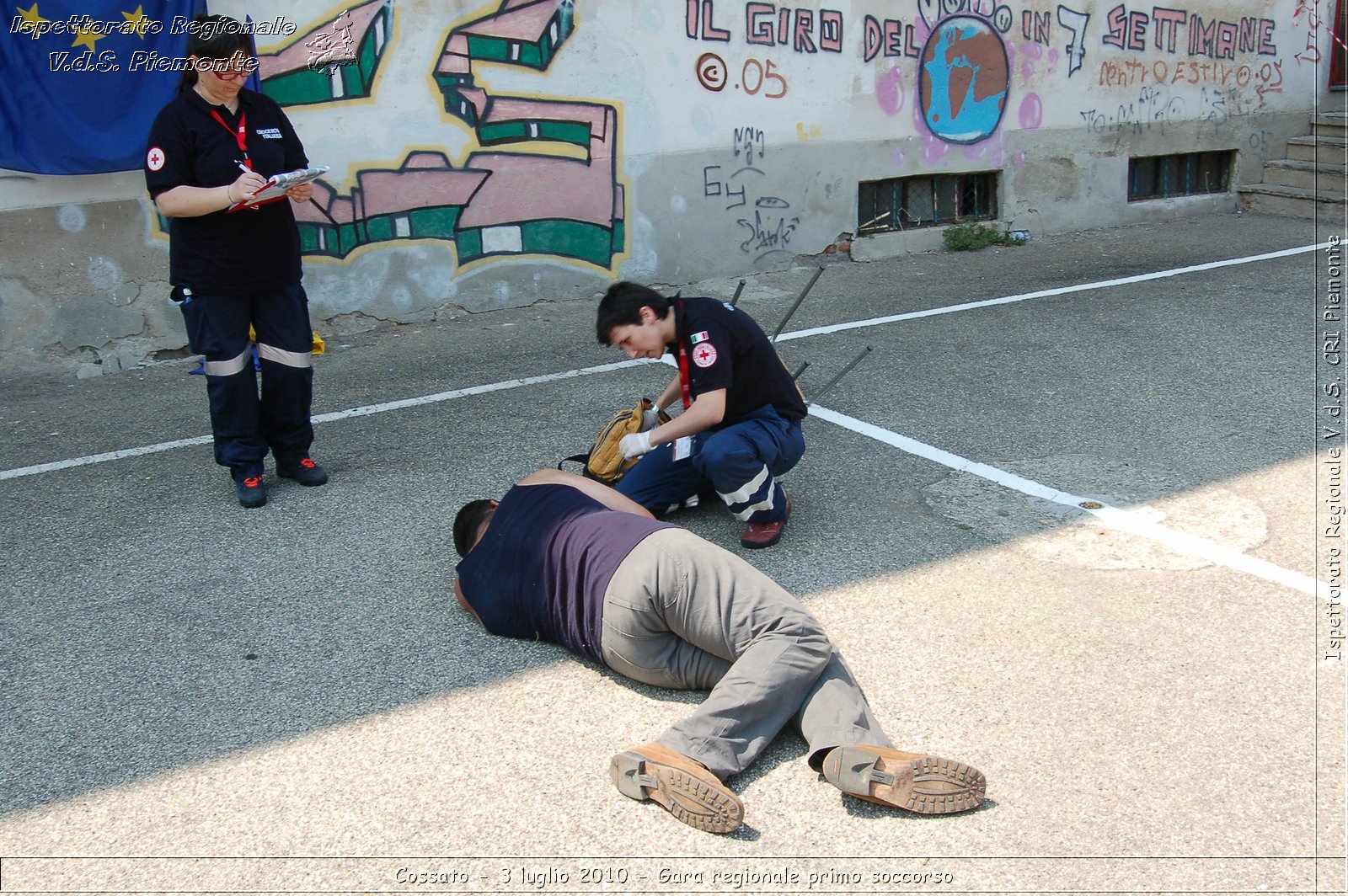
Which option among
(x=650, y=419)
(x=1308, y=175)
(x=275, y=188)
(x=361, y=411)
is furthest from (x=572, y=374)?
(x=1308, y=175)

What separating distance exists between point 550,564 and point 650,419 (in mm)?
1236

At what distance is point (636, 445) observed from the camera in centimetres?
413

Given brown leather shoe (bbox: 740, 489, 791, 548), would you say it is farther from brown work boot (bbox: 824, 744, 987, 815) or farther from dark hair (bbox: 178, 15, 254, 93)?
dark hair (bbox: 178, 15, 254, 93)

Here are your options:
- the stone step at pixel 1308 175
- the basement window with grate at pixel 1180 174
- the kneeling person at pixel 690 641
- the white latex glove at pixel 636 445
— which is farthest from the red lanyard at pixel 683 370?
the stone step at pixel 1308 175

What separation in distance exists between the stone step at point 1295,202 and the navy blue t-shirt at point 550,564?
33.3 ft

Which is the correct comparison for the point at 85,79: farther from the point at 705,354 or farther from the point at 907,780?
the point at 907,780

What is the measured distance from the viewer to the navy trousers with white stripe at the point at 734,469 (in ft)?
13.7

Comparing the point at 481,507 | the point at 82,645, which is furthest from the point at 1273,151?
the point at 82,645

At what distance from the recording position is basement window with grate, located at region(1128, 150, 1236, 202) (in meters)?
11.3

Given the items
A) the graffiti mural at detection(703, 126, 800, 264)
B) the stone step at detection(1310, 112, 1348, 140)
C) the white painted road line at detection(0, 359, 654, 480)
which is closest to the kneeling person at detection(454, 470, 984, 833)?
the white painted road line at detection(0, 359, 654, 480)

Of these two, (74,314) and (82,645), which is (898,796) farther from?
(74,314)

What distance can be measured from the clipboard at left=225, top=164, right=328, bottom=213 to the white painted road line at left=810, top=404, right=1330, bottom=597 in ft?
9.23

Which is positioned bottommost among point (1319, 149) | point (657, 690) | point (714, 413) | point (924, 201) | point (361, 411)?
point (657, 690)

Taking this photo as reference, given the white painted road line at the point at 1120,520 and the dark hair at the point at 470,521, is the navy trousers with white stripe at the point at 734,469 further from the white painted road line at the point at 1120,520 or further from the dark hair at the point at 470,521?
the white painted road line at the point at 1120,520
